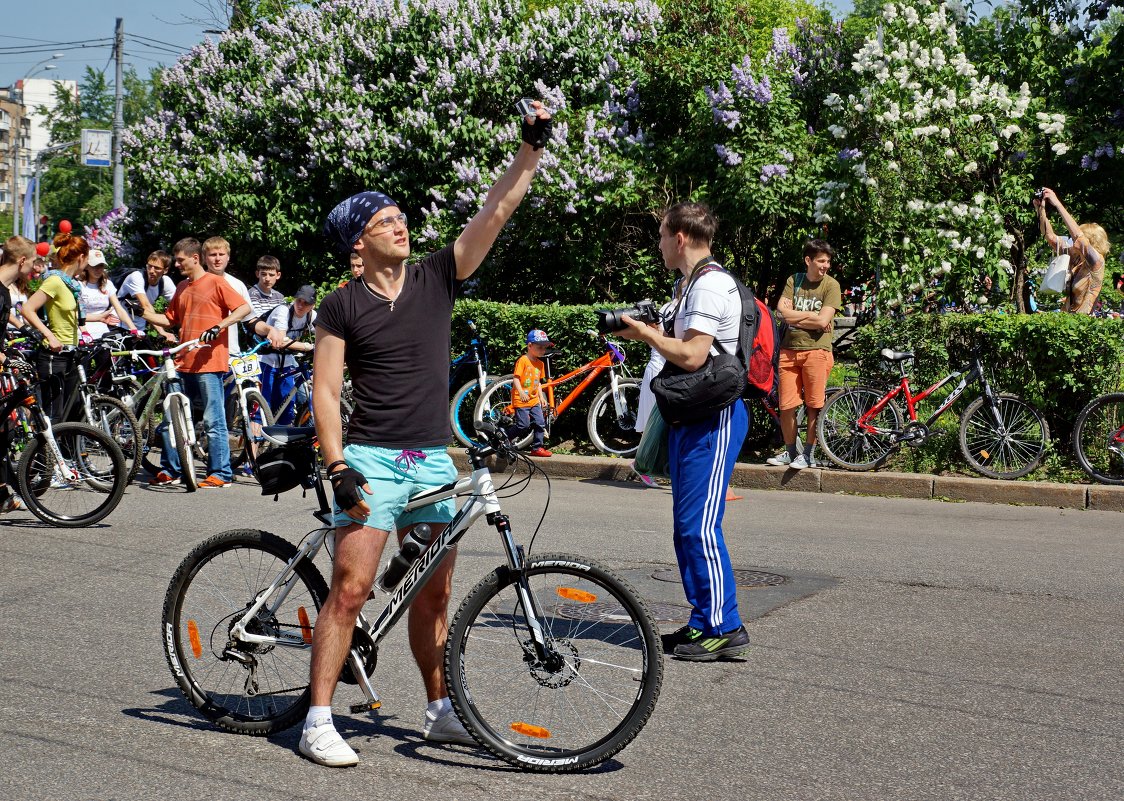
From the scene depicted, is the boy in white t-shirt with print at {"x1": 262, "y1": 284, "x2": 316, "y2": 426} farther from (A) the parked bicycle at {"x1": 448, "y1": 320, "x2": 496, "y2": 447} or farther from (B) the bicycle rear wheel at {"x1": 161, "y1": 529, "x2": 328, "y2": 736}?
(B) the bicycle rear wheel at {"x1": 161, "y1": 529, "x2": 328, "y2": 736}

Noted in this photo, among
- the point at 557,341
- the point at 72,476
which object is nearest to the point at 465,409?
the point at 557,341

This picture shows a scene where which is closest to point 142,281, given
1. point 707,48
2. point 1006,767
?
point 707,48

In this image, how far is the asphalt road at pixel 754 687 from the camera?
4230mm

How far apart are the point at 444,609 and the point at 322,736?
0.58 metres

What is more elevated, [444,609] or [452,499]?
[452,499]

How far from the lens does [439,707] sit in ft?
14.9

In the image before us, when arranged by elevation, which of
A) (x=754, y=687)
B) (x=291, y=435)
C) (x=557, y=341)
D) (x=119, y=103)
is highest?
(x=119, y=103)

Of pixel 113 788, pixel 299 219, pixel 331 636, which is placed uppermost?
pixel 299 219

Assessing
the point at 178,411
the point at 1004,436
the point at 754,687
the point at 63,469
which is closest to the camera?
the point at 754,687

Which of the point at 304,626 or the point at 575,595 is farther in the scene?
the point at 304,626

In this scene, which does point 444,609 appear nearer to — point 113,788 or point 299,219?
point 113,788

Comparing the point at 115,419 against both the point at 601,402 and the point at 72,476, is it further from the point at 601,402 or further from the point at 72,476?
the point at 601,402

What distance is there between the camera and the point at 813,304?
1120 cm

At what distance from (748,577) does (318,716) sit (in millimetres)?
3577
